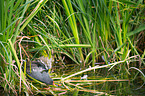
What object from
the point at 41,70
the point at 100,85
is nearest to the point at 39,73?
the point at 41,70

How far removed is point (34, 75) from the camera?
3.79ft

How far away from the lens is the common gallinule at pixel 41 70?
110 cm

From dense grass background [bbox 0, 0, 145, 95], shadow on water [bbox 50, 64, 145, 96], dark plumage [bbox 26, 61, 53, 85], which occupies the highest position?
dense grass background [bbox 0, 0, 145, 95]

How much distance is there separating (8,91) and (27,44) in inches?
22.0

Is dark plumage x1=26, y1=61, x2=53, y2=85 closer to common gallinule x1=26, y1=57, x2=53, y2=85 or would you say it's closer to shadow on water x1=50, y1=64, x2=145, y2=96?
common gallinule x1=26, y1=57, x2=53, y2=85

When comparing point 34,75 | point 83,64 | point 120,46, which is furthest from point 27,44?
point 120,46

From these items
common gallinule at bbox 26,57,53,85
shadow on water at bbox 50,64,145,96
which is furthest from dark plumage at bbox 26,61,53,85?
shadow on water at bbox 50,64,145,96

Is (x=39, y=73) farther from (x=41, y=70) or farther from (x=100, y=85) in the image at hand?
(x=100, y=85)

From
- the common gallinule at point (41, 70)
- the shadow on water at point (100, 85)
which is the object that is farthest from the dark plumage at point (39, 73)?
the shadow on water at point (100, 85)

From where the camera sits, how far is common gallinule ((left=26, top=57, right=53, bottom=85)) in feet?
3.61

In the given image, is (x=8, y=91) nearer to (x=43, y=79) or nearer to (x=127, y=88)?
(x=43, y=79)

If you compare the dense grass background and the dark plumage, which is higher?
the dense grass background

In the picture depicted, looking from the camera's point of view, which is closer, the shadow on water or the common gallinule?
the shadow on water

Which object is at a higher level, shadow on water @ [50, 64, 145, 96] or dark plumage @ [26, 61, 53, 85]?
dark plumage @ [26, 61, 53, 85]
